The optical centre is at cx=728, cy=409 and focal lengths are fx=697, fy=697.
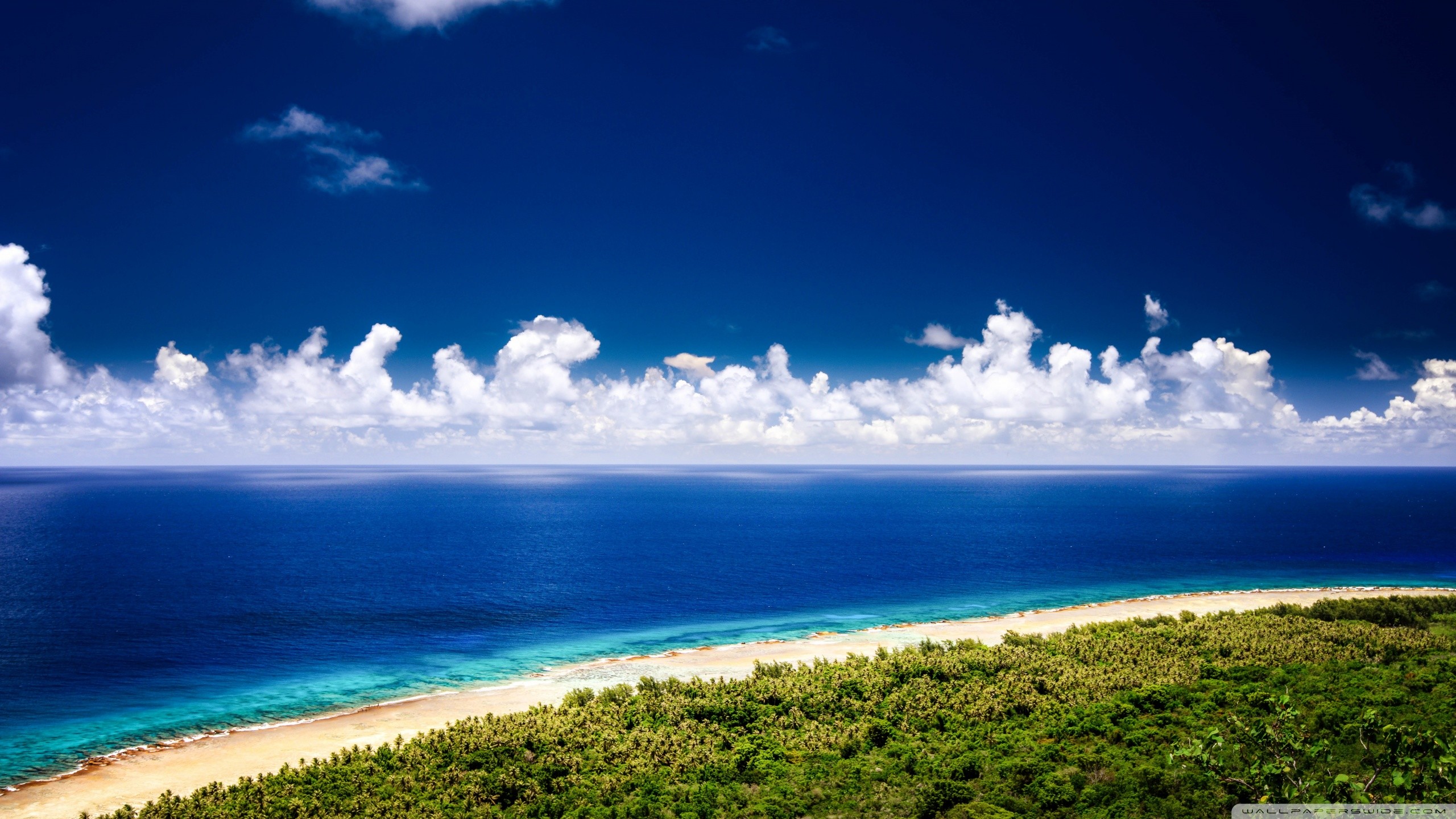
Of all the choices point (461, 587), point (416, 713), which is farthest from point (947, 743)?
point (461, 587)

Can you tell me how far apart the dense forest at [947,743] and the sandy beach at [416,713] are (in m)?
5.60

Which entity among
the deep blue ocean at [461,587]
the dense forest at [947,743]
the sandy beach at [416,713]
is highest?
the dense forest at [947,743]

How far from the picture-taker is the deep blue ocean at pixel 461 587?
147ft

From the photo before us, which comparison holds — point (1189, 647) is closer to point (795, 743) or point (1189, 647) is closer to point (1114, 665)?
point (1114, 665)

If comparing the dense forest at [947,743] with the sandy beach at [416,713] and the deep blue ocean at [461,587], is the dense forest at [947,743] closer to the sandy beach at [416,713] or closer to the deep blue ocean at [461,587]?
the sandy beach at [416,713]

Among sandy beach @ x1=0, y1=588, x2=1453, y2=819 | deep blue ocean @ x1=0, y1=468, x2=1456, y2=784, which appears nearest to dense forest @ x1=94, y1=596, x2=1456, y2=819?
sandy beach @ x1=0, y1=588, x2=1453, y2=819

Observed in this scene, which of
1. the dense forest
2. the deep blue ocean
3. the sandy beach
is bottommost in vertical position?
the deep blue ocean

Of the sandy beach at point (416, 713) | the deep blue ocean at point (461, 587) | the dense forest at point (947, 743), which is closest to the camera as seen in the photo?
the dense forest at point (947, 743)

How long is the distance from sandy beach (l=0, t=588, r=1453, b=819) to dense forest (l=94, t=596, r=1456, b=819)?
560cm

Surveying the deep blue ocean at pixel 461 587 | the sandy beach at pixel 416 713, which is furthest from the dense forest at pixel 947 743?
the deep blue ocean at pixel 461 587

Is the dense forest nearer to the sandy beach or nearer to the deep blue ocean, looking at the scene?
the sandy beach

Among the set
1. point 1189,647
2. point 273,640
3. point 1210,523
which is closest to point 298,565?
point 273,640

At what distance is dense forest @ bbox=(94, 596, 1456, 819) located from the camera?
816 inches

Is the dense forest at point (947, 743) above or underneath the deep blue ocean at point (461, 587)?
above
